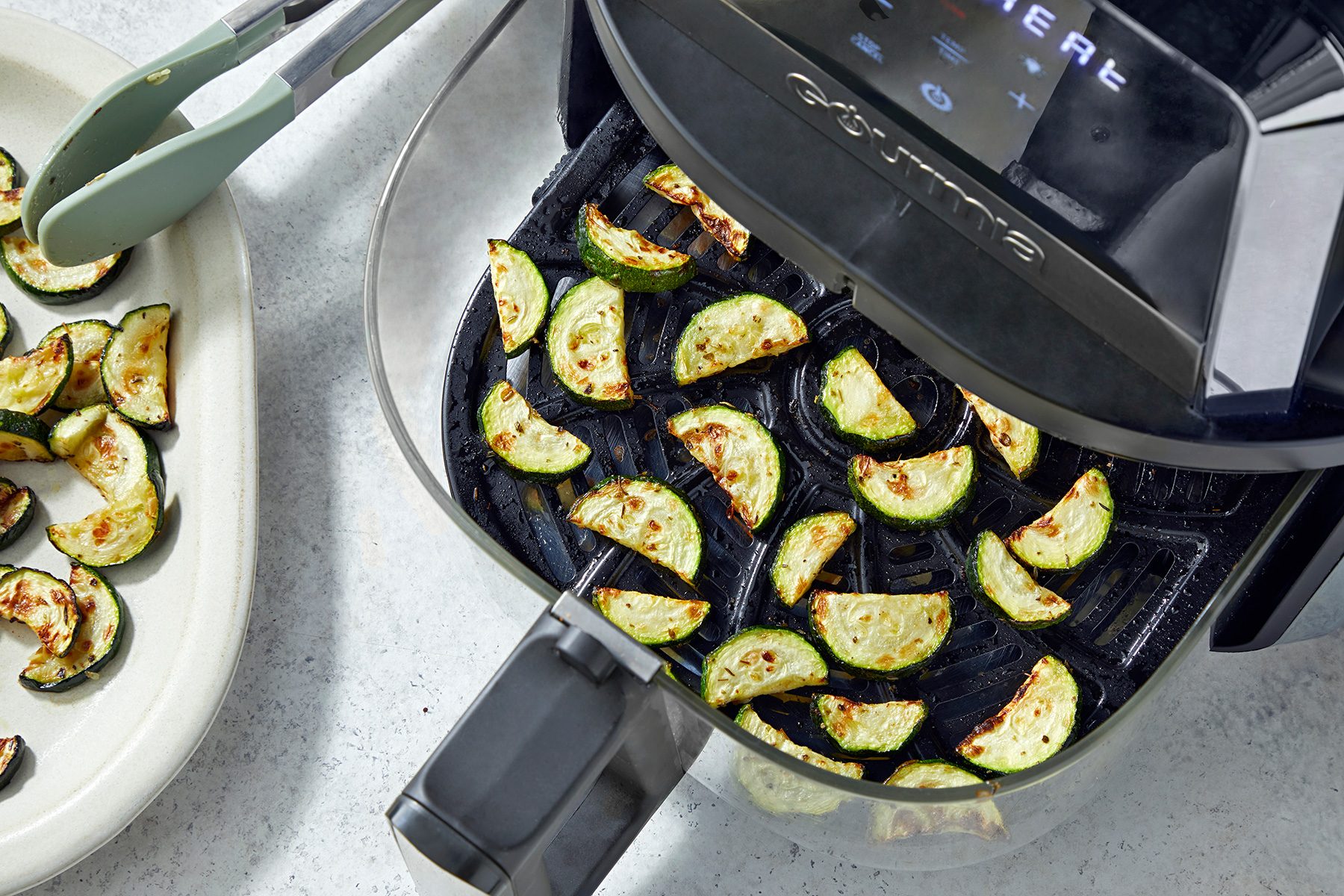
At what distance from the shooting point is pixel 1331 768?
1033 millimetres

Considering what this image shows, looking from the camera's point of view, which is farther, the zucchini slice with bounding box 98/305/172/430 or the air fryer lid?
the zucchini slice with bounding box 98/305/172/430

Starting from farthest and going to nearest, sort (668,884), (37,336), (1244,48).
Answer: (37,336) → (668,884) → (1244,48)

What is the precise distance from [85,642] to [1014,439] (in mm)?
819

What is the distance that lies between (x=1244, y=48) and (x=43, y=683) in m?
1.01

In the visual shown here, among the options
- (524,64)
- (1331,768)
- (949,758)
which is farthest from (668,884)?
(524,64)

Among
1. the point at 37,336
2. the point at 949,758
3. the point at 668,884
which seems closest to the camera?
the point at 949,758

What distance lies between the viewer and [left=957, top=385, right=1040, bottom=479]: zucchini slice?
0.92 meters

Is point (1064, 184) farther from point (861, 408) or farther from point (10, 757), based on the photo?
point (10, 757)

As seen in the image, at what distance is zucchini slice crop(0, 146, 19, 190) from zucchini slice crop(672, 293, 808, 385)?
2.38 feet

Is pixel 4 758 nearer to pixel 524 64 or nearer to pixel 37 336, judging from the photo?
pixel 37 336

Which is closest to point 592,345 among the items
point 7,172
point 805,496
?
point 805,496

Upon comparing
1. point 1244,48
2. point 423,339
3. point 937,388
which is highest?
point 1244,48

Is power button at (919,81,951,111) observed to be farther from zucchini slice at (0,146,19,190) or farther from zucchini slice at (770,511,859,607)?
zucchini slice at (0,146,19,190)

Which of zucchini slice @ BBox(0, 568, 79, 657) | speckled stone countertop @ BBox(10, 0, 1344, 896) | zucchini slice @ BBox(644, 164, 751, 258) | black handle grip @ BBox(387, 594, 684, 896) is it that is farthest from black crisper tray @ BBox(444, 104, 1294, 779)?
zucchini slice @ BBox(0, 568, 79, 657)
